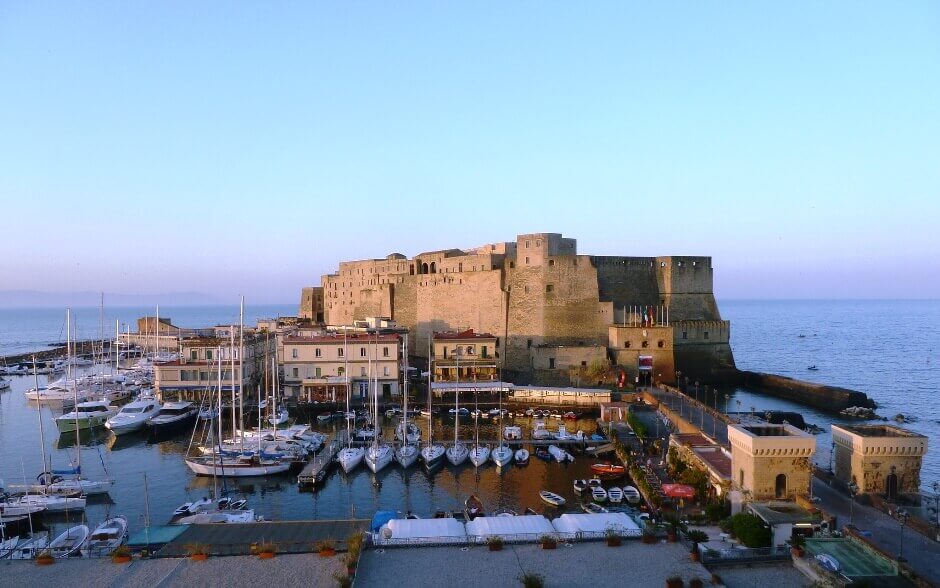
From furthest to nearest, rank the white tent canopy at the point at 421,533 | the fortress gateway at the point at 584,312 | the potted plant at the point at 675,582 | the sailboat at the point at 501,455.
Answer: the fortress gateway at the point at 584,312, the sailboat at the point at 501,455, the white tent canopy at the point at 421,533, the potted plant at the point at 675,582

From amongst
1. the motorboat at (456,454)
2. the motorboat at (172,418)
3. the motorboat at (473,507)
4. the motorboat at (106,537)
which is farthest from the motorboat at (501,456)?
the motorboat at (172,418)

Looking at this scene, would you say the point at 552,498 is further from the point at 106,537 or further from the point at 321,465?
the point at 106,537

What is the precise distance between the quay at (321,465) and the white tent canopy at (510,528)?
10.8m

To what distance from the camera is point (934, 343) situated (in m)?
93.4

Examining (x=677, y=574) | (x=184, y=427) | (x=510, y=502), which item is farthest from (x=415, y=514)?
(x=184, y=427)

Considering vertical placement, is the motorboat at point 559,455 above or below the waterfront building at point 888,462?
below

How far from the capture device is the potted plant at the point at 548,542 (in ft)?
42.7

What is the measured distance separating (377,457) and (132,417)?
1534 cm

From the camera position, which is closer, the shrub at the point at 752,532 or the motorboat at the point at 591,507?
the shrub at the point at 752,532

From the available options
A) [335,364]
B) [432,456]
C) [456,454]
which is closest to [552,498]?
[456,454]

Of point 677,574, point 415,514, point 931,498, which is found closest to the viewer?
point 677,574

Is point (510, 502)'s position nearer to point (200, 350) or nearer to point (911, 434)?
point (911, 434)

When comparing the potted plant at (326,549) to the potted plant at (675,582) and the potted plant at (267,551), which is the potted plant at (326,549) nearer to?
the potted plant at (267,551)

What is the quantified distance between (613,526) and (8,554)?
1527 cm
